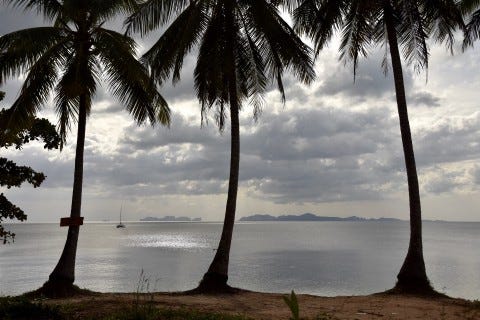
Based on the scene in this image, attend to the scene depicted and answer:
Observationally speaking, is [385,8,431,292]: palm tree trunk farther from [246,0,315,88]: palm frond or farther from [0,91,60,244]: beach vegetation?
[0,91,60,244]: beach vegetation

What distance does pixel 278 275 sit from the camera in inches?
2542

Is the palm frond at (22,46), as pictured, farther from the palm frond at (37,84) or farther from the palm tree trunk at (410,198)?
the palm tree trunk at (410,198)

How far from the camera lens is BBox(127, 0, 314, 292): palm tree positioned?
18.2 meters

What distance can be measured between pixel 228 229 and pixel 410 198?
6.96 meters

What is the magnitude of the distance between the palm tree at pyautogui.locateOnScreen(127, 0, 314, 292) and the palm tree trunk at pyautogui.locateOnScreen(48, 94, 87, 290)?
3.36 m

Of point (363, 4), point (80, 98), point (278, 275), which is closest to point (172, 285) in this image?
point (278, 275)

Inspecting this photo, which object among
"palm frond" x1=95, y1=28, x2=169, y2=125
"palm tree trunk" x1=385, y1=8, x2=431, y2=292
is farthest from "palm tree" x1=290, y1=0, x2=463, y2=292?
"palm frond" x1=95, y1=28, x2=169, y2=125

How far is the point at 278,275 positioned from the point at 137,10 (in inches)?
2009

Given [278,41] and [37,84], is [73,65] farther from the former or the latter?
[278,41]

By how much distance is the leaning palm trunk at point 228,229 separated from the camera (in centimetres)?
1823

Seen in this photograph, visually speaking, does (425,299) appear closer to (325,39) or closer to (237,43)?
(325,39)

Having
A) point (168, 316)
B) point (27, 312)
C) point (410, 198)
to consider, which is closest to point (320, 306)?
point (168, 316)

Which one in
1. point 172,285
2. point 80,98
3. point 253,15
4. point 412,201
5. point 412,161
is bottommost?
point 172,285

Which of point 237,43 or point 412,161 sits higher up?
point 237,43
